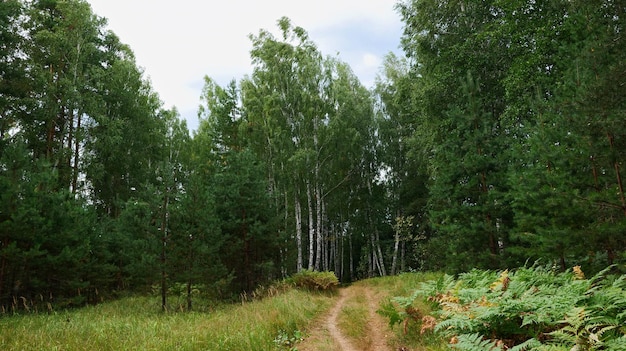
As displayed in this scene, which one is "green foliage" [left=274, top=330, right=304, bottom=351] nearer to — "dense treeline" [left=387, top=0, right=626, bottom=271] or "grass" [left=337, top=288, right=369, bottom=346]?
"grass" [left=337, top=288, right=369, bottom=346]

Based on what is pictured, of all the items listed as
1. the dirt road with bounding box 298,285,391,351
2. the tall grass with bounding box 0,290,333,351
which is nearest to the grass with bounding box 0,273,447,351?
the tall grass with bounding box 0,290,333,351

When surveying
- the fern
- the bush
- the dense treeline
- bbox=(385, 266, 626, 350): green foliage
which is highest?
the dense treeline

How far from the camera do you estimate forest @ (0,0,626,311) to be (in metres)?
8.25

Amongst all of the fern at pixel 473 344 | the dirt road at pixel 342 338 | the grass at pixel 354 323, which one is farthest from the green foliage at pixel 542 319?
the grass at pixel 354 323

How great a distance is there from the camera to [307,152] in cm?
1997

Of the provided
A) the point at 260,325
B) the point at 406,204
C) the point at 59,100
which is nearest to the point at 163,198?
the point at 260,325

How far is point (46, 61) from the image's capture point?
1936cm

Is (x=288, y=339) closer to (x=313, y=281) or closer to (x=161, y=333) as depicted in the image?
(x=161, y=333)

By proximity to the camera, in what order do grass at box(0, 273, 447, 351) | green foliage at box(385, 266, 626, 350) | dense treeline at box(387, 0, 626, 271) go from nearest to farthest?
green foliage at box(385, 266, 626, 350), grass at box(0, 273, 447, 351), dense treeline at box(387, 0, 626, 271)

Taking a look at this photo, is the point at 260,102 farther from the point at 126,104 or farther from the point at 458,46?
the point at 458,46

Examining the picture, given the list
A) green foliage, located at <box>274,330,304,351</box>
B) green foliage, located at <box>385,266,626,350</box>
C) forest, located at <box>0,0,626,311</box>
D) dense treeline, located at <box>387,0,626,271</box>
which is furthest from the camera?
forest, located at <box>0,0,626,311</box>

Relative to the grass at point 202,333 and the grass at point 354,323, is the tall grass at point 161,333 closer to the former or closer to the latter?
the grass at point 202,333

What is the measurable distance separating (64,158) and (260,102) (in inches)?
427

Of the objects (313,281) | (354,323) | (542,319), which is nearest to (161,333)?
(354,323)
